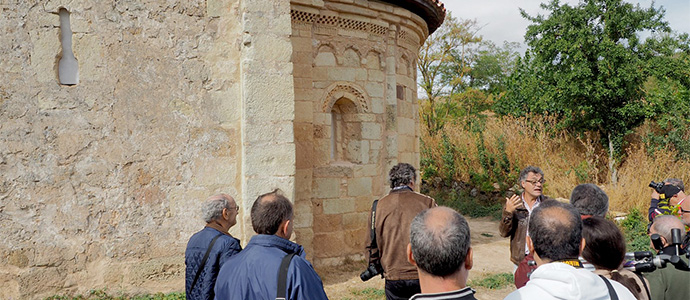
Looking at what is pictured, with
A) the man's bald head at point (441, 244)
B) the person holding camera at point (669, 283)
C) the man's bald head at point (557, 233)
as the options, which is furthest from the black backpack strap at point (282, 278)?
the person holding camera at point (669, 283)

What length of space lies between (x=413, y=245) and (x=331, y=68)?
5.49 meters

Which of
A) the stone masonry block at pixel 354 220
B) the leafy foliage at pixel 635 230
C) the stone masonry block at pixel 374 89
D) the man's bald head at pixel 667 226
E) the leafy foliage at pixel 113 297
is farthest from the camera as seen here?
the leafy foliage at pixel 635 230

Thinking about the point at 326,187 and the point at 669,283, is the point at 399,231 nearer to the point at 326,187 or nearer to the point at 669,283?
the point at 669,283

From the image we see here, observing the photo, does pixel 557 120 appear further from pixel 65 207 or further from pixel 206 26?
pixel 65 207

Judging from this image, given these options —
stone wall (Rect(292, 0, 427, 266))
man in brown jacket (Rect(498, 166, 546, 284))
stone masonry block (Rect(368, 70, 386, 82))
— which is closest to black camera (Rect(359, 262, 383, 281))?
man in brown jacket (Rect(498, 166, 546, 284))

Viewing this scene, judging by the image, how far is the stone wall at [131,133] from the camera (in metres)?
4.51

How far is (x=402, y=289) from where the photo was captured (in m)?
3.50

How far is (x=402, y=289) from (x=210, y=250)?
1.47 meters

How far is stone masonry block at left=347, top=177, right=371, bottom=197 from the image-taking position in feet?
23.3

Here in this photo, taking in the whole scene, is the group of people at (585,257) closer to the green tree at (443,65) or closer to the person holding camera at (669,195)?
the person holding camera at (669,195)

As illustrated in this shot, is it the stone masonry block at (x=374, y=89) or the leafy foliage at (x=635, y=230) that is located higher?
the stone masonry block at (x=374, y=89)

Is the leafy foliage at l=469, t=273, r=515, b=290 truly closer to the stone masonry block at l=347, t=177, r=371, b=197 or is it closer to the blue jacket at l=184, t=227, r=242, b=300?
the stone masonry block at l=347, t=177, r=371, b=197

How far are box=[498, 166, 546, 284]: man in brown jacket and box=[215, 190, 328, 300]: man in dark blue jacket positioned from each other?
6.82 feet

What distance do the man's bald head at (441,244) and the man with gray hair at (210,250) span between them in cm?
162
